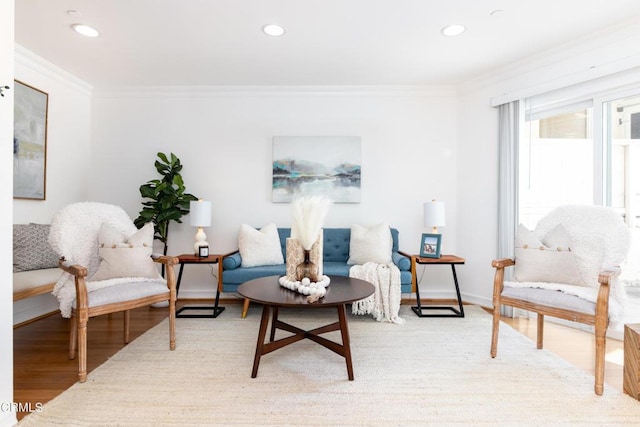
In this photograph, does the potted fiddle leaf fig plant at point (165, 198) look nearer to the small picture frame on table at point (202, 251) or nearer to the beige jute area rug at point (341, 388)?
the small picture frame on table at point (202, 251)

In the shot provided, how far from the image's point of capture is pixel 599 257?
2.39 metres

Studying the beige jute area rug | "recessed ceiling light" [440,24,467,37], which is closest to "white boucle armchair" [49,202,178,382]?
the beige jute area rug

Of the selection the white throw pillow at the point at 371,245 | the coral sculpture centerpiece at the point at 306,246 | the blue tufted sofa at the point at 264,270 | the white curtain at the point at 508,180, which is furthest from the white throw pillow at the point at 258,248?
the white curtain at the point at 508,180

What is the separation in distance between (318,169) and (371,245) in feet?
3.92

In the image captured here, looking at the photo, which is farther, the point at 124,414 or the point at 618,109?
the point at 618,109

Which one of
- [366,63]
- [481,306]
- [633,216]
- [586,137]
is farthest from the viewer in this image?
[481,306]

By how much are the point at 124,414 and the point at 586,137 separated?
14.0ft

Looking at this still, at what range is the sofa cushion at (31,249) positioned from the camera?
296cm

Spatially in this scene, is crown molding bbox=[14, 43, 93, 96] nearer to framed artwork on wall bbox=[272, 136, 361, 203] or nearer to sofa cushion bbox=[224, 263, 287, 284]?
framed artwork on wall bbox=[272, 136, 361, 203]

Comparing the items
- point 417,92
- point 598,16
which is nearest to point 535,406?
point 598,16

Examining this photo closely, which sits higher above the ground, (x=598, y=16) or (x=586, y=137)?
(x=598, y=16)

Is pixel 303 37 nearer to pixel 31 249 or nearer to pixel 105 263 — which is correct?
pixel 105 263

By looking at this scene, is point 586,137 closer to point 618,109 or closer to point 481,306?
point 618,109

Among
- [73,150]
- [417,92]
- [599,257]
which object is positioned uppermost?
[417,92]
